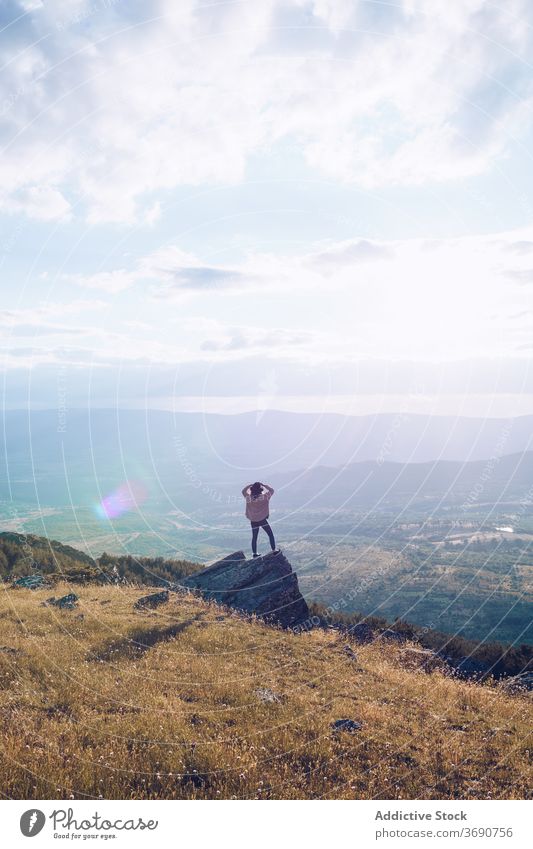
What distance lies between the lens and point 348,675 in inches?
629

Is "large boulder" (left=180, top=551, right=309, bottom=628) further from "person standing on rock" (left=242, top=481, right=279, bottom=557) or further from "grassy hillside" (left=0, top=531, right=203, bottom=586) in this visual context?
"grassy hillside" (left=0, top=531, right=203, bottom=586)

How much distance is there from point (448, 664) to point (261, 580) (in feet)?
31.9

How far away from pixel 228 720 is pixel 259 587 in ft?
46.4

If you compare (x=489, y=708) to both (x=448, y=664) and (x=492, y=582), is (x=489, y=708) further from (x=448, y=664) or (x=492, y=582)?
(x=492, y=582)

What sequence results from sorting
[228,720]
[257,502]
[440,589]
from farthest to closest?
[440,589] < [257,502] < [228,720]

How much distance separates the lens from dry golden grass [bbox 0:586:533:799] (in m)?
8.66

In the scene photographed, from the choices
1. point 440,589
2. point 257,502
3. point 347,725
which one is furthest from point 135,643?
point 440,589

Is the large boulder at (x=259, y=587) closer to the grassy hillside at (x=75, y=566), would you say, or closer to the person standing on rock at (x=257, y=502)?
the person standing on rock at (x=257, y=502)

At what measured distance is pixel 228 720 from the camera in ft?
36.9

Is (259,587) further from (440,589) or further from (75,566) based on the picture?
(440,589)

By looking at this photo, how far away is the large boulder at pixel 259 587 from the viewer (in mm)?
24125

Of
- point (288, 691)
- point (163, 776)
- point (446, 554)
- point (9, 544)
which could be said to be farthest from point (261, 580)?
point (446, 554)

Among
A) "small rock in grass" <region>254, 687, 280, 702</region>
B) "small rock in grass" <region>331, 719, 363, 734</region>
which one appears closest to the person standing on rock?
"small rock in grass" <region>254, 687, 280, 702</region>

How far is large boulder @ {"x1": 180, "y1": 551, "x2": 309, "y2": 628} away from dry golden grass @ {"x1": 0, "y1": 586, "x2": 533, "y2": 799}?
17.1ft
